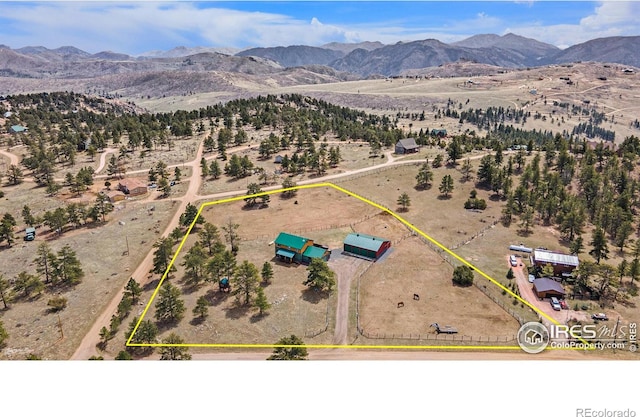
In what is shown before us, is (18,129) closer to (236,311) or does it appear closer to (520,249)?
(236,311)

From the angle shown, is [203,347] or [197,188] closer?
[203,347]

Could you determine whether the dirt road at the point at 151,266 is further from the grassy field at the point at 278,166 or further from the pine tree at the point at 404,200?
the pine tree at the point at 404,200

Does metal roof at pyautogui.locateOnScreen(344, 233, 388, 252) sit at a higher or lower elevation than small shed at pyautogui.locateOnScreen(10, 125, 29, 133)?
lower

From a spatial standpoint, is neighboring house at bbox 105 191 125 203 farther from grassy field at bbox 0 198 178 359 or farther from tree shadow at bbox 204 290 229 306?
tree shadow at bbox 204 290 229 306

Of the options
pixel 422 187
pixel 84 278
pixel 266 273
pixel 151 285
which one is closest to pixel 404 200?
pixel 422 187

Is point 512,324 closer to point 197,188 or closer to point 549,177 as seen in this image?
point 549,177

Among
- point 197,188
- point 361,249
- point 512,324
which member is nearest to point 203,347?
point 361,249

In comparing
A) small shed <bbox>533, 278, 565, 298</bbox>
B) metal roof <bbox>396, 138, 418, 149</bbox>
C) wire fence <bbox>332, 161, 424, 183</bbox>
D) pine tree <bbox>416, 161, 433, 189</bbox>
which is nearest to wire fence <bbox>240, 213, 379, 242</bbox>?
wire fence <bbox>332, 161, 424, 183</bbox>
